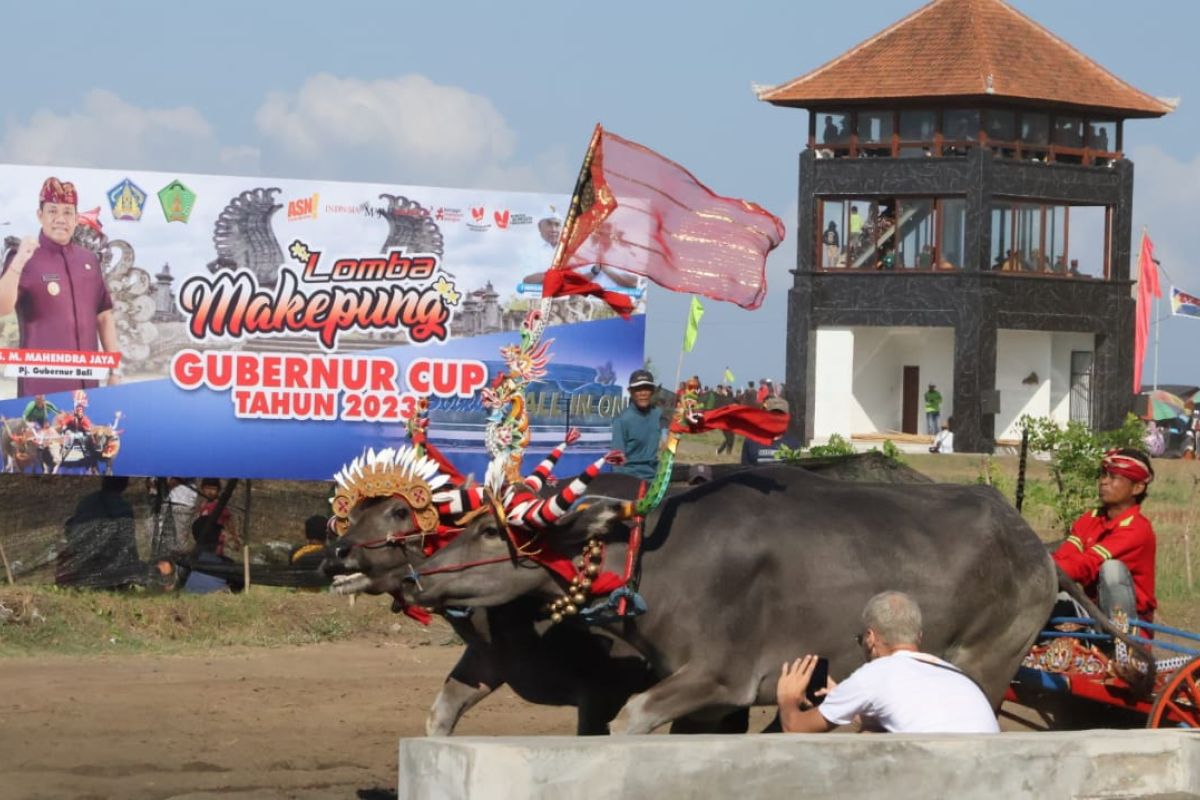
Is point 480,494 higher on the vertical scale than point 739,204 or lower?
lower

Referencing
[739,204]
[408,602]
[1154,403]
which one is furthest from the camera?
[1154,403]

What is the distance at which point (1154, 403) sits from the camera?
43.8m

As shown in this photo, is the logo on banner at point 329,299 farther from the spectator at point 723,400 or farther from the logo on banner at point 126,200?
the spectator at point 723,400

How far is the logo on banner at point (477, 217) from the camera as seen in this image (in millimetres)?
15797

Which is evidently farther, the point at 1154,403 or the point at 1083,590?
the point at 1154,403

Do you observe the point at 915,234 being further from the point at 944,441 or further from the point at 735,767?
the point at 735,767

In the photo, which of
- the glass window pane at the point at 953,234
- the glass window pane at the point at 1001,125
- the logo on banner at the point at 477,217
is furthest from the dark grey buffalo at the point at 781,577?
the glass window pane at the point at 1001,125

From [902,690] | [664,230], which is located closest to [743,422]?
[664,230]

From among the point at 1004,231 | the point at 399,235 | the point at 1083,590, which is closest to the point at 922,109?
the point at 1004,231

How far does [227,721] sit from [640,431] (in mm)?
3097

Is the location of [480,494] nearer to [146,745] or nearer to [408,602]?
[408,602]

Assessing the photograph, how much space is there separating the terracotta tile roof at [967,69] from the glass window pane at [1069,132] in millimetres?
804

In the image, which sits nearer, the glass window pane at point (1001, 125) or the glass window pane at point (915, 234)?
the glass window pane at point (1001, 125)

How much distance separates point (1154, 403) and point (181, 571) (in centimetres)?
3297
